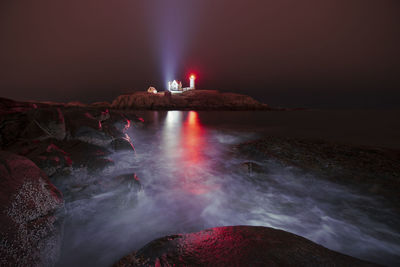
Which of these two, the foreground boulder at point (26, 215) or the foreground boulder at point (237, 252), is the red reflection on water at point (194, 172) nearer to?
the foreground boulder at point (237, 252)

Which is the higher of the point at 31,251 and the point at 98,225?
the point at 31,251

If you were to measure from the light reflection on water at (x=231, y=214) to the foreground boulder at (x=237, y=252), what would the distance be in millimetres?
1128

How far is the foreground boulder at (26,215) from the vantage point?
74.4 inches

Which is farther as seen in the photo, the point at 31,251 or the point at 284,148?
the point at 284,148

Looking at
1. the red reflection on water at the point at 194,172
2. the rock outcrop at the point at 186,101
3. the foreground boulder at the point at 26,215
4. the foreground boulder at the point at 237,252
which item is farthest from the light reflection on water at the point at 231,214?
the rock outcrop at the point at 186,101

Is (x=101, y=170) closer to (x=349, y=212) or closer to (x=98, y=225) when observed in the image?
(x=98, y=225)

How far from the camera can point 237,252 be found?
195 cm

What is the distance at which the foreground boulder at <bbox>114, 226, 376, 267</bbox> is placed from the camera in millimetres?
1841

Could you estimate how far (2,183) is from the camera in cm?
222

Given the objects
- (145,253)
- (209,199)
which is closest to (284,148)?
(209,199)

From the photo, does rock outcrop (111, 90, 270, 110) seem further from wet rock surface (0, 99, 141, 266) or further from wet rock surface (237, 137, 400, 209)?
wet rock surface (237, 137, 400, 209)

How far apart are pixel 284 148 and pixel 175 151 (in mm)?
5847

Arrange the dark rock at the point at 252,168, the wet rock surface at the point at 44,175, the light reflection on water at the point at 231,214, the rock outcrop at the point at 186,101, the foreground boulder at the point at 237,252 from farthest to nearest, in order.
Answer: the rock outcrop at the point at 186,101 < the dark rock at the point at 252,168 < the light reflection on water at the point at 231,214 < the wet rock surface at the point at 44,175 < the foreground boulder at the point at 237,252

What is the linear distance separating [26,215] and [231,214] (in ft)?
11.6
